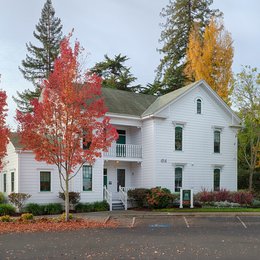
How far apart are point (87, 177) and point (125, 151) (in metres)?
3.42

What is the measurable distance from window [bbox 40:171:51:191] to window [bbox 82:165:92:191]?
2327 mm

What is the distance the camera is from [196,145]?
29.4 m

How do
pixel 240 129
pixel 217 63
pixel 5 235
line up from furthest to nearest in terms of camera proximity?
1. pixel 217 63
2. pixel 240 129
3. pixel 5 235

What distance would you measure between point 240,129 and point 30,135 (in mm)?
19804

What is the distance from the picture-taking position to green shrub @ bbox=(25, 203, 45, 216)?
23275mm

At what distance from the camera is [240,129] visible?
1283 inches

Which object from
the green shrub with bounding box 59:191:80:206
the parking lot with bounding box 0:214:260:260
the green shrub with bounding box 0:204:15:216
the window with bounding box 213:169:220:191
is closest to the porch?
the green shrub with bounding box 59:191:80:206

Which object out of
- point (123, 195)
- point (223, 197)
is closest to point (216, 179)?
point (223, 197)

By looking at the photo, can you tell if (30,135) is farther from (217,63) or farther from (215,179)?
(217,63)

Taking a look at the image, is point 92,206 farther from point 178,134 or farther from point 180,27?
point 180,27

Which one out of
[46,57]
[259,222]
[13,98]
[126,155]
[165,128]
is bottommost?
[259,222]

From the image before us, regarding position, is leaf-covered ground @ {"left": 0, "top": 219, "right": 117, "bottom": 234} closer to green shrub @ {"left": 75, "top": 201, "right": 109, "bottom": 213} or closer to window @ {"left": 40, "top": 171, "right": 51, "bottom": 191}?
green shrub @ {"left": 75, "top": 201, "right": 109, "bottom": 213}

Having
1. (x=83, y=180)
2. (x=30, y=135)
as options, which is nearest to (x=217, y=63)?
(x=83, y=180)

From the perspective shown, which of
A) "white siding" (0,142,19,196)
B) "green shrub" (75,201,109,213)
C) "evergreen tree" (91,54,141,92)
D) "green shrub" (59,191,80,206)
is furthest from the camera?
"evergreen tree" (91,54,141,92)
